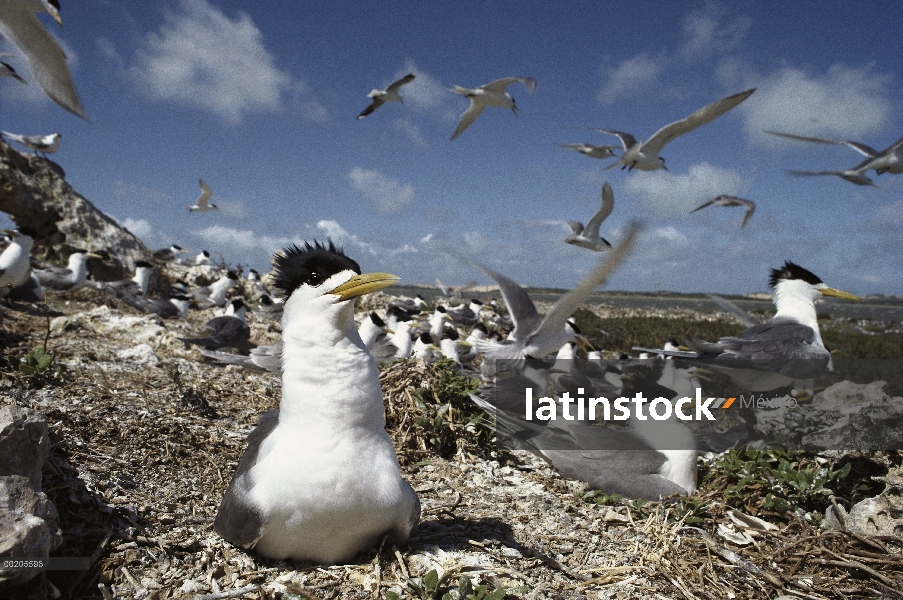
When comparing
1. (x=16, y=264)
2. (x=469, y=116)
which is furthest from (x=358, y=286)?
(x=469, y=116)

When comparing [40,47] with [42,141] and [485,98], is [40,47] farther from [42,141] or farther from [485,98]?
[42,141]

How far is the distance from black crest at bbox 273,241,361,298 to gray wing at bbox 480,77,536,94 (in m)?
10.6

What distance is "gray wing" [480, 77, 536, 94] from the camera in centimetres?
1226

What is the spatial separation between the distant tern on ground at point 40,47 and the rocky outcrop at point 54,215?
420 inches

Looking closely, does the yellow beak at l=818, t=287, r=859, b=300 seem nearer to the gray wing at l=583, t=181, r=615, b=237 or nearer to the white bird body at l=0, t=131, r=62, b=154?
the gray wing at l=583, t=181, r=615, b=237

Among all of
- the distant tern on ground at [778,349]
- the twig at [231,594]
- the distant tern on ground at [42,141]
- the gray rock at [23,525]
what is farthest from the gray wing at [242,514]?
the distant tern on ground at [42,141]

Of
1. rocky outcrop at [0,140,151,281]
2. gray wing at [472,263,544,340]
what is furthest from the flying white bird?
rocky outcrop at [0,140,151,281]

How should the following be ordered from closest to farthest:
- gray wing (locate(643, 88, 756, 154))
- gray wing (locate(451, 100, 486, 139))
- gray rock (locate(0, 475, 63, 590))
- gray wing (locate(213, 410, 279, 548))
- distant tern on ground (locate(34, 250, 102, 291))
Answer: gray rock (locate(0, 475, 63, 590)) < gray wing (locate(213, 410, 279, 548)) < gray wing (locate(643, 88, 756, 154)) < distant tern on ground (locate(34, 250, 102, 291)) < gray wing (locate(451, 100, 486, 139))

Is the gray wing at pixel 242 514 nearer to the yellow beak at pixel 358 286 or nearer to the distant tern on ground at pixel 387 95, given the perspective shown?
the yellow beak at pixel 358 286

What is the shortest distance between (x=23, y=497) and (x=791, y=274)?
9.48 m

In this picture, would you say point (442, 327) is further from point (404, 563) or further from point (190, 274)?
point (404, 563)

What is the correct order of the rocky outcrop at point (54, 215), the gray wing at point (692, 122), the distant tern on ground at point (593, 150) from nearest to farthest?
the gray wing at point (692, 122), the rocky outcrop at point (54, 215), the distant tern on ground at point (593, 150)

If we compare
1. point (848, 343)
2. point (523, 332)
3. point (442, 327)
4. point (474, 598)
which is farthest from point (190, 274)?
point (848, 343)

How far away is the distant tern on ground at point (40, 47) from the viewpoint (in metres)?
3.29
